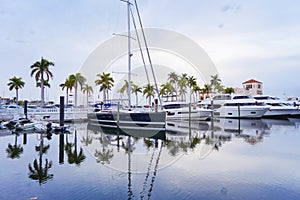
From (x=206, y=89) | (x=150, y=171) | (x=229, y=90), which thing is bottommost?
(x=150, y=171)

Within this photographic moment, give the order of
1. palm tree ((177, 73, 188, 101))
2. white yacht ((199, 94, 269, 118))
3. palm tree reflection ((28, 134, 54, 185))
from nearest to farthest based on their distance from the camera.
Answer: palm tree reflection ((28, 134, 54, 185))
white yacht ((199, 94, 269, 118))
palm tree ((177, 73, 188, 101))

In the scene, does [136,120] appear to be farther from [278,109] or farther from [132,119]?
[278,109]

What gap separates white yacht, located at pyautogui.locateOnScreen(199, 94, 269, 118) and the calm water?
2615cm

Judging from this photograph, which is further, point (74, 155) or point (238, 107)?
point (238, 107)

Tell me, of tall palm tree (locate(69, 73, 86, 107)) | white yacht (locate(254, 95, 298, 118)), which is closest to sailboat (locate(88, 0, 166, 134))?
white yacht (locate(254, 95, 298, 118))

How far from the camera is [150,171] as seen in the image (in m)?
11.3

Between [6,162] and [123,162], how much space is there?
6328mm

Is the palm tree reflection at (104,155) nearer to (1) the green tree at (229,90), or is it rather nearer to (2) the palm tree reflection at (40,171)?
(2) the palm tree reflection at (40,171)

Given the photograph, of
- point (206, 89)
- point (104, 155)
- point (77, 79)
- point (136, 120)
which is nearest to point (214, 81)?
point (206, 89)

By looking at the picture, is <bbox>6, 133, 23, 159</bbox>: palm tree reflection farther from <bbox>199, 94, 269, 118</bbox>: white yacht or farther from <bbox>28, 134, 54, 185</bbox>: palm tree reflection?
<bbox>199, 94, 269, 118</bbox>: white yacht

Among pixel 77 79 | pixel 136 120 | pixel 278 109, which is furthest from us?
pixel 77 79

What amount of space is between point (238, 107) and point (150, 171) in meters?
36.6

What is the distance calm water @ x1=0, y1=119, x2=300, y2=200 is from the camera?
27.6ft

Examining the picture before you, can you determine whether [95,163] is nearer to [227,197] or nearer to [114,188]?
[114,188]
